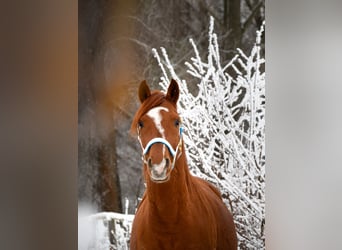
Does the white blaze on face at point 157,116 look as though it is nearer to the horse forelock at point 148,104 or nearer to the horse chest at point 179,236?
the horse forelock at point 148,104

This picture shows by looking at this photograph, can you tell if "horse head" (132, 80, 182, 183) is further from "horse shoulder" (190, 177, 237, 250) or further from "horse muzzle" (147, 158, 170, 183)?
"horse shoulder" (190, 177, 237, 250)

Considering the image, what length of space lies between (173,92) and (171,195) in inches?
20.8

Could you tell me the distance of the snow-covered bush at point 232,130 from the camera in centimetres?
262

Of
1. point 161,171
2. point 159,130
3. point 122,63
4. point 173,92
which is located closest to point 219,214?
point 161,171

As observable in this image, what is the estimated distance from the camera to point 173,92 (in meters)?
2.66

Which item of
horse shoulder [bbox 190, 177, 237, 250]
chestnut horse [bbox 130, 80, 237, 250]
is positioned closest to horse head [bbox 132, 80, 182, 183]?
chestnut horse [bbox 130, 80, 237, 250]

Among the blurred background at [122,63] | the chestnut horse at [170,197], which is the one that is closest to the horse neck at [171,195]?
the chestnut horse at [170,197]

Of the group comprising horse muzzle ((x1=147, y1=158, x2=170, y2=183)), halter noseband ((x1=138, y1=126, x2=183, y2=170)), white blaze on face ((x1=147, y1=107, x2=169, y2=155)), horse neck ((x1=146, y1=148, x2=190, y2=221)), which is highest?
white blaze on face ((x1=147, y1=107, x2=169, y2=155))

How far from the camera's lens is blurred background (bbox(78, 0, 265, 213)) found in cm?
268

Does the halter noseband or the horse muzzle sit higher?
the halter noseband

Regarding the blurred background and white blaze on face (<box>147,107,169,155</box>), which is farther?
the blurred background

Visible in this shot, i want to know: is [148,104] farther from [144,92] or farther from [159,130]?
[159,130]

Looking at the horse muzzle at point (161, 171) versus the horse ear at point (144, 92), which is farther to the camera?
the horse ear at point (144, 92)

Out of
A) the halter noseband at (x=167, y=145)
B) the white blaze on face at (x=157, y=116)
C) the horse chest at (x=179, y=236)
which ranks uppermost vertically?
the white blaze on face at (x=157, y=116)
